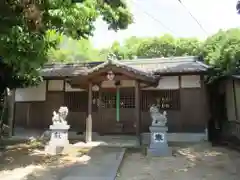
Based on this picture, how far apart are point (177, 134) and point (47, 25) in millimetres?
8955

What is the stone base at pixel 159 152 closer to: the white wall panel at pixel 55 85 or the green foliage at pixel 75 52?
the white wall panel at pixel 55 85

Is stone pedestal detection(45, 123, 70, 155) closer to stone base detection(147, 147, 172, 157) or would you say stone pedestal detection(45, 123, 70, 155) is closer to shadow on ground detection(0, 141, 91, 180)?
shadow on ground detection(0, 141, 91, 180)

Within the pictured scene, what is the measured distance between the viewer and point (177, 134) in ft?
44.9

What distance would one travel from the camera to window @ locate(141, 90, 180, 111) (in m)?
14.2

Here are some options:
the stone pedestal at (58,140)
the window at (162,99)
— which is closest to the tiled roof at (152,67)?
the window at (162,99)

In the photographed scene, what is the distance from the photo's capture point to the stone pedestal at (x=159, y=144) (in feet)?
35.0

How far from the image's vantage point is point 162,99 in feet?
47.4

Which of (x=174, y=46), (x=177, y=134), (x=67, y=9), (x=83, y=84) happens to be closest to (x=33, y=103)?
(x=83, y=84)

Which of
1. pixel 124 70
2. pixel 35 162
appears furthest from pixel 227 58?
pixel 35 162

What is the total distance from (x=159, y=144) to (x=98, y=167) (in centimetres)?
281

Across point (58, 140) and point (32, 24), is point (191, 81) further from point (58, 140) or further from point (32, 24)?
point (32, 24)

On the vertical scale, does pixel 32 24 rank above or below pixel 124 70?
above

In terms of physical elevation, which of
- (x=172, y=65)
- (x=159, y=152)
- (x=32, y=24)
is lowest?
(x=159, y=152)

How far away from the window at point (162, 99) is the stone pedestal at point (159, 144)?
338cm
